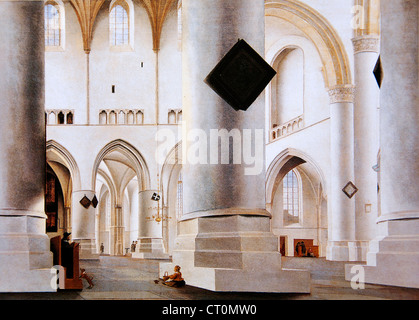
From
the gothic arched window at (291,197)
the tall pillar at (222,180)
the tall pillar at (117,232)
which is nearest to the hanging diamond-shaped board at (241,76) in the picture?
the tall pillar at (222,180)

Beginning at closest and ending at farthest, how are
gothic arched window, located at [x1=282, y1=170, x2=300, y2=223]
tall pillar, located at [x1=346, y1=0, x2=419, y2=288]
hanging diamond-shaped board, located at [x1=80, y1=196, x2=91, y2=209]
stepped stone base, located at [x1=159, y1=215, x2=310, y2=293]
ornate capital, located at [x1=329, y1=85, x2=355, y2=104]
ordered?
stepped stone base, located at [x1=159, y1=215, x2=310, y2=293], tall pillar, located at [x1=346, y1=0, x2=419, y2=288], ornate capital, located at [x1=329, y1=85, x2=355, y2=104], hanging diamond-shaped board, located at [x1=80, y1=196, x2=91, y2=209], gothic arched window, located at [x1=282, y1=170, x2=300, y2=223]

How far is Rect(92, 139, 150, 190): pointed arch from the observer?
24.7 meters

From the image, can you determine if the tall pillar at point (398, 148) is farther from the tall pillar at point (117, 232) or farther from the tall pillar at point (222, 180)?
the tall pillar at point (117, 232)

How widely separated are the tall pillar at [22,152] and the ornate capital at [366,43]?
481 inches

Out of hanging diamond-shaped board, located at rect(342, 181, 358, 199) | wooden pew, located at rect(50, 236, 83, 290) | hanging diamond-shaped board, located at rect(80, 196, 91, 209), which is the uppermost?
hanging diamond-shaped board, located at rect(342, 181, 358, 199)

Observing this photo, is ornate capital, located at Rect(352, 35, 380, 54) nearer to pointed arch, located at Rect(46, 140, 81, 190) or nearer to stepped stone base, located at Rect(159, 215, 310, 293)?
stepped stone base, located at Rect(159, 215, 310, 293)

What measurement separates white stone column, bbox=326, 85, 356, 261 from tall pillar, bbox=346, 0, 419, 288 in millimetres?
11081

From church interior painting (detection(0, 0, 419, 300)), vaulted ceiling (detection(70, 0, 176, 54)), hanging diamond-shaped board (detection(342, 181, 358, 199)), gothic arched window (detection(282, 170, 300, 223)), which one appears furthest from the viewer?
gothic arched window (detection(282, 170, 300, 223))

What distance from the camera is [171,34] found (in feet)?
82.1

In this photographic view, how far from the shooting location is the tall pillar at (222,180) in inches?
233

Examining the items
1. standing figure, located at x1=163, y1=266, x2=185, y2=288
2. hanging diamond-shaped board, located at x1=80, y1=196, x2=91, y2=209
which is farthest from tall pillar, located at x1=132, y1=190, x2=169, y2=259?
standing figure, located at x1=163, y1=266, x2=185, y2=288

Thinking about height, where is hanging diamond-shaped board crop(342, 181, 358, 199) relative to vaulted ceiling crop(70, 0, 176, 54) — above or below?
below

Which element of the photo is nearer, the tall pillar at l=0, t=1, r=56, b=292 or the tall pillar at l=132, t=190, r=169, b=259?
the tall pillar at l=0, t=1, r=56, b=292
